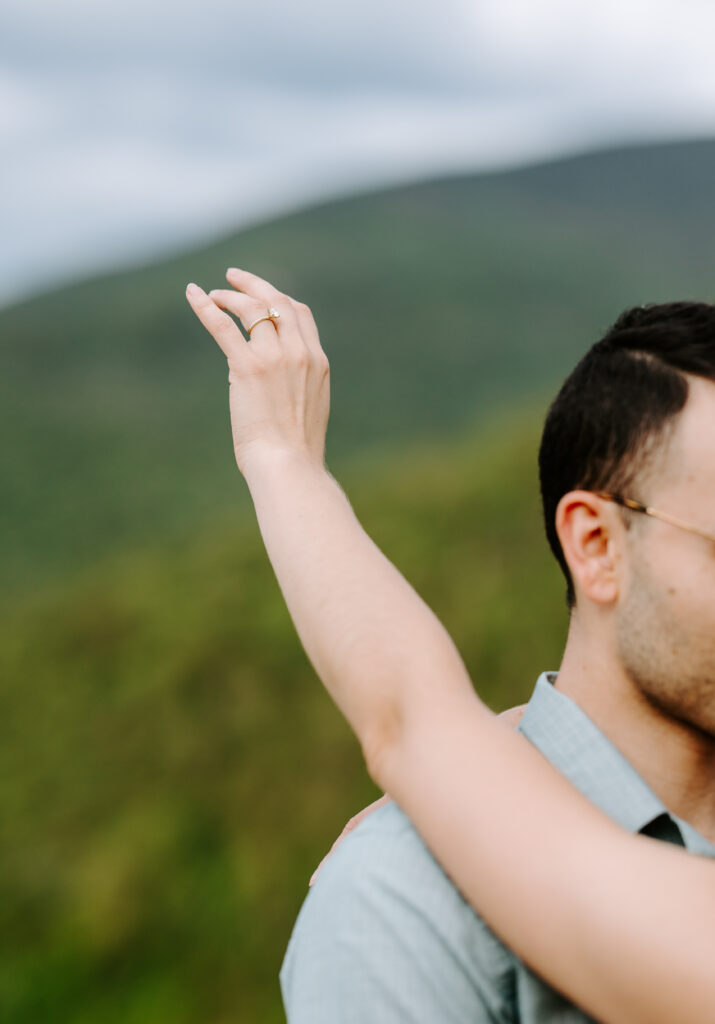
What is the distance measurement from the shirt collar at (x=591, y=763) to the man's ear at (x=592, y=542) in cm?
25

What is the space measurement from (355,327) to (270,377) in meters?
75.7

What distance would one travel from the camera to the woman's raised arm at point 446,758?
180cm

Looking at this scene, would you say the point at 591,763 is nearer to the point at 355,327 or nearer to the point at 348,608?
the point at 348,608

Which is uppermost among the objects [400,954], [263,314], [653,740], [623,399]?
[263,314]

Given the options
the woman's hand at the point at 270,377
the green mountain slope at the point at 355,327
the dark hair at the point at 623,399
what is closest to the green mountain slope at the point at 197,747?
the dark hair at the point at 623,399

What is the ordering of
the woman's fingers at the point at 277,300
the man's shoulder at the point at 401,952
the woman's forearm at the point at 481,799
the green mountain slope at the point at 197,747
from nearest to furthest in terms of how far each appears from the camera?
the woman's forearm at the point at 481,799 → the man's shoulder at the point at 401,952 → the woman's fingers at the point at 277,300 → the green mountain slope at the point at 197,747

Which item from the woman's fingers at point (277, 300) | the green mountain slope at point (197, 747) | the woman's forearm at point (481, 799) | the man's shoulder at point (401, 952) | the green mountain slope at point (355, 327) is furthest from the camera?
the green mountain slope at point (355, 327)

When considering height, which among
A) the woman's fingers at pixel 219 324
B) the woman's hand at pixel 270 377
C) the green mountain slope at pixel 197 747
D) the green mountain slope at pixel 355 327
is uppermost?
the green mountain slope at pixel 355 327

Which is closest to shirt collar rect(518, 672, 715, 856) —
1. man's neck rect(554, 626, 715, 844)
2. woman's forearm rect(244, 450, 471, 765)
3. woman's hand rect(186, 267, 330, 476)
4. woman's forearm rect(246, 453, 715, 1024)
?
man's neck rect(554, 626, 715, 844)

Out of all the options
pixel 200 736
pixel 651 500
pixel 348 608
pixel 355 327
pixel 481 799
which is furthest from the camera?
pixel 355 327

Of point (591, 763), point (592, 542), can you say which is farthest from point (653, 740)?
point (592, 542)

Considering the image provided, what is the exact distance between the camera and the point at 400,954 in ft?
6.57

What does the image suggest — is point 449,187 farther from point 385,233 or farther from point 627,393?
point 627,393

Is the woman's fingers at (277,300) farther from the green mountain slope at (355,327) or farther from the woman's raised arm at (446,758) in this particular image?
the green mountain slope at (355,327)
